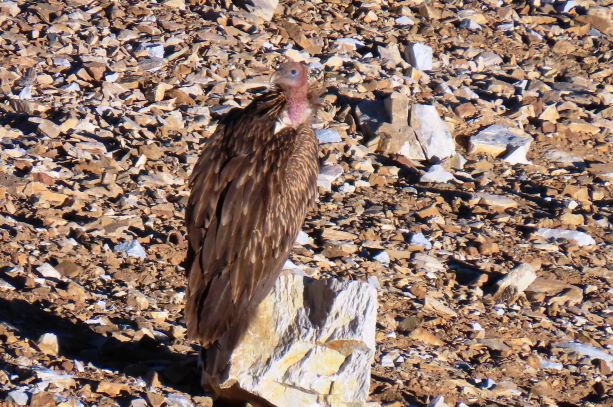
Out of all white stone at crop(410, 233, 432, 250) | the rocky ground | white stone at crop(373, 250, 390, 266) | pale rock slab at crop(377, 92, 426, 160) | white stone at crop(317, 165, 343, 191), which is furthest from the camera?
pale rock slab at crop(377, 92, 426, 160)

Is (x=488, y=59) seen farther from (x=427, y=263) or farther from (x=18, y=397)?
(x=18, y=397)

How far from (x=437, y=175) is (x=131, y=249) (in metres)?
2.77

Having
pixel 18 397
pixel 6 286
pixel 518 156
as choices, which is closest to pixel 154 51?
pixel 518 156

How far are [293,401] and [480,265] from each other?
9.14 ft

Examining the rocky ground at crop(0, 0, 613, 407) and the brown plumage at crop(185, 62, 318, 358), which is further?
the rocky ground at crop(0, 0, 613, 407)

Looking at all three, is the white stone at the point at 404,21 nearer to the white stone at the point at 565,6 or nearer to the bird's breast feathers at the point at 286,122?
the white stone at the point at 565,6

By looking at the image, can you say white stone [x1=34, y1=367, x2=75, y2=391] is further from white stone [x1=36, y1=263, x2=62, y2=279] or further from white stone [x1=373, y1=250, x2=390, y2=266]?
white stone [x1=373, y1=250, x2=390, y2=266]

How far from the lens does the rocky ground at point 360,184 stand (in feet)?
23.5

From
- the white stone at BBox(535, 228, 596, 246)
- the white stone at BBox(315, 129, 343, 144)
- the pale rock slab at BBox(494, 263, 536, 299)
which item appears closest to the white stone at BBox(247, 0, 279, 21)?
the white stone at BBox(315, 129, 343, 144)

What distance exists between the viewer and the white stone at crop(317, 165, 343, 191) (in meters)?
9.42

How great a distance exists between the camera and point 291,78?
7.50 m

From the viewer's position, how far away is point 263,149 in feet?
22.9

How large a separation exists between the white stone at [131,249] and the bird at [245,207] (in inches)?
44.4

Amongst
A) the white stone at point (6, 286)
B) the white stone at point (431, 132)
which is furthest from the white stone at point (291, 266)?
the white stone at point (431, 132)
